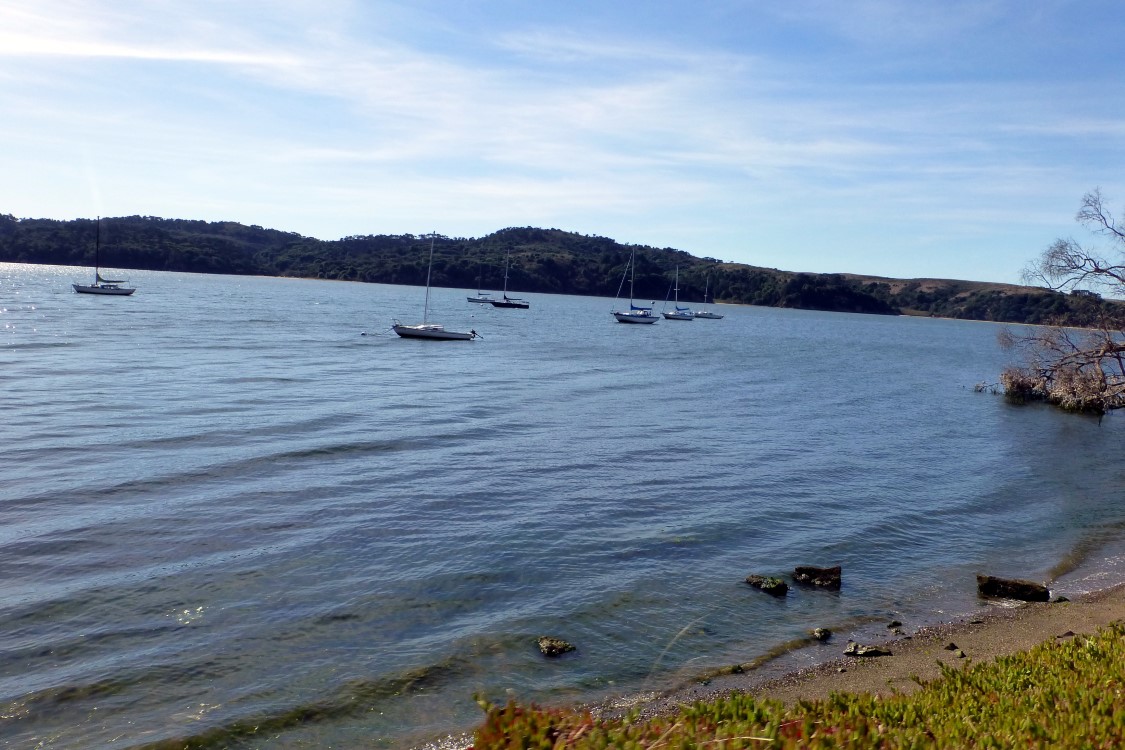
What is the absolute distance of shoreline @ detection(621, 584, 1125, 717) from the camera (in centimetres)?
1017

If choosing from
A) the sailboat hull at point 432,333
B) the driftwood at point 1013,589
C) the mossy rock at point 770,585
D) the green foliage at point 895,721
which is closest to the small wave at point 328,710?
the green foliage at point 895,721

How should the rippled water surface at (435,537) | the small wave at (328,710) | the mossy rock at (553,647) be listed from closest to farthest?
1. the small wave at (328,710)
2. the rippled water surface at (435,537)
3. the mossy rock at (553,647)

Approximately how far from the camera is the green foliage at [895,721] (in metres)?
5.28

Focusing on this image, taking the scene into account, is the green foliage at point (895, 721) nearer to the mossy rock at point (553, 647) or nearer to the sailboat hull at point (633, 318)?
the mossy rock at point (553, 647)

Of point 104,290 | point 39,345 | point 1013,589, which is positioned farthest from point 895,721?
point 104,290

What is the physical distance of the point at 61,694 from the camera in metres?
9.81

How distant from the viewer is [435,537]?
16406mm

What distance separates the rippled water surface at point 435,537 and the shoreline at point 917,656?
60 centimetres

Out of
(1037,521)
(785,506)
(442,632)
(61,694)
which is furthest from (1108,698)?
(1037,521)

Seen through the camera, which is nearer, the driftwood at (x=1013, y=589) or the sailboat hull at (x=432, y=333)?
the driftwood at (x=1013, y=589)

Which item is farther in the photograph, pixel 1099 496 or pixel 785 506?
pixel 1099 496

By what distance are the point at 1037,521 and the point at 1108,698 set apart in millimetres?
16567

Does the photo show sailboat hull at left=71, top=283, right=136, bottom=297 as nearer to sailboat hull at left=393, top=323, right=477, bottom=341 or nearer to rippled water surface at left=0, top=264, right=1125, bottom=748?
sailboat hull at left=393, top=323, right=477, bottom=341

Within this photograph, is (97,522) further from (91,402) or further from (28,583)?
(91,402)
